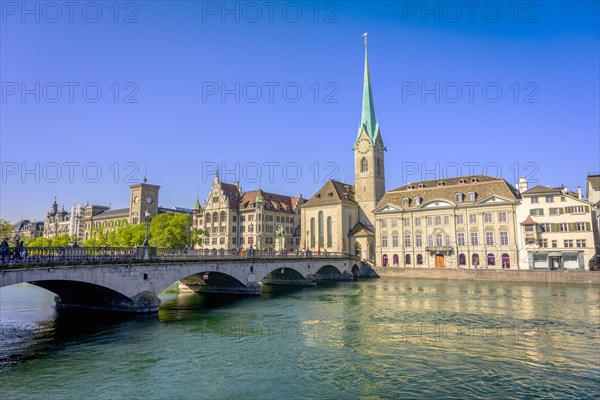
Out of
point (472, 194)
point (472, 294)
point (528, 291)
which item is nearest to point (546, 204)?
point (472, 194)

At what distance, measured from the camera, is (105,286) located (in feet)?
92.5

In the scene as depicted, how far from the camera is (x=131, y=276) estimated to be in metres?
30.7

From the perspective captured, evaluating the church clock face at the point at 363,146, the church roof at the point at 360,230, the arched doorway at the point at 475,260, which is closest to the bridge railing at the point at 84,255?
the arched doorway at the point at 475,260

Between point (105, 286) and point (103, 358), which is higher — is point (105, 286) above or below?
above

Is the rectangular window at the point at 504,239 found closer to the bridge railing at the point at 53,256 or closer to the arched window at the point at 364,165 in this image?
the arched window at the point at 364,165

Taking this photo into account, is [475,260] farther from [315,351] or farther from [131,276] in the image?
[131,276]

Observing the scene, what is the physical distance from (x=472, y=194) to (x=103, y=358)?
66.0 meters

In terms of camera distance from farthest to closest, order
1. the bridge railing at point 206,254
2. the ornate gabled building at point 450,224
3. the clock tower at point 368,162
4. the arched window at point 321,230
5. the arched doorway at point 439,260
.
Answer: the clock tower at point 368,162
the arched window at point 321,230
the arched doorway at point 439,260
the ornate gabled building at point 450,224
the bridge railing at point 206,254

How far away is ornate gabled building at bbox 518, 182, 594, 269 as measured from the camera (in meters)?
61.0

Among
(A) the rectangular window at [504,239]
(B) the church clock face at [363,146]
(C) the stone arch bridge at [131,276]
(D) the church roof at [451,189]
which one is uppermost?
(B) the church clock face at [363,146]

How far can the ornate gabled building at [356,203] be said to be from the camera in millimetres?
88625

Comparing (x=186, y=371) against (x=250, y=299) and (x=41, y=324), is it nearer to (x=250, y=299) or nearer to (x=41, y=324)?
(x=41, y=324)

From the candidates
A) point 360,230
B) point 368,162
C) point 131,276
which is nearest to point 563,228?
point 360,230

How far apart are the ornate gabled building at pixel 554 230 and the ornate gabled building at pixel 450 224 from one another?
2254 mm
